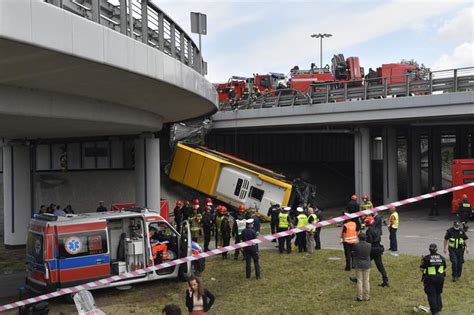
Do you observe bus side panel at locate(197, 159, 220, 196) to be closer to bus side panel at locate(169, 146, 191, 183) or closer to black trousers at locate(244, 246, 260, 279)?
bus side panel at locate(169, 146, 191, 183)

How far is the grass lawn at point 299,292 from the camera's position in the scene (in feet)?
34.4

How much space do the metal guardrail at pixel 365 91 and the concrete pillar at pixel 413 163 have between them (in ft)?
18.9

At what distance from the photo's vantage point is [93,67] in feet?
27.4

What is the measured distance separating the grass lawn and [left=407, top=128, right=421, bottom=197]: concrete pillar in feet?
60.0

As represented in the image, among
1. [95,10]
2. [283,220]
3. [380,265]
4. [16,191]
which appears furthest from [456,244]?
[16,191]

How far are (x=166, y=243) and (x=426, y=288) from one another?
6.70 meters

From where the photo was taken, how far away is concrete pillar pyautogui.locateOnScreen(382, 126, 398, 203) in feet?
93.7

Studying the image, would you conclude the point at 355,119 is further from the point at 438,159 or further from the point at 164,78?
the point at 164,78

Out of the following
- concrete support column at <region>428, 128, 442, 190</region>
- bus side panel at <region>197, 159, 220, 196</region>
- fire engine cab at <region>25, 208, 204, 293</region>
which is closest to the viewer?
fire engine cab at <region>25, 208, 204, 293</region>

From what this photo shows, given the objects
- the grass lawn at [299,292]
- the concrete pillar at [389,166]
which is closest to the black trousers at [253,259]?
the grass lawn at [299,292]

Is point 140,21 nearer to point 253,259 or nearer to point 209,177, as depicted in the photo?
point 253,259

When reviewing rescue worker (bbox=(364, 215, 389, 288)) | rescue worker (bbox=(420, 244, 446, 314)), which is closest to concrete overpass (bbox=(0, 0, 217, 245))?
rescue worker (bbox=(364, 215, 389, 288))

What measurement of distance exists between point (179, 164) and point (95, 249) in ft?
50.7

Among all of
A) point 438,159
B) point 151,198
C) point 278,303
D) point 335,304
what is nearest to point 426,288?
point 335,304
